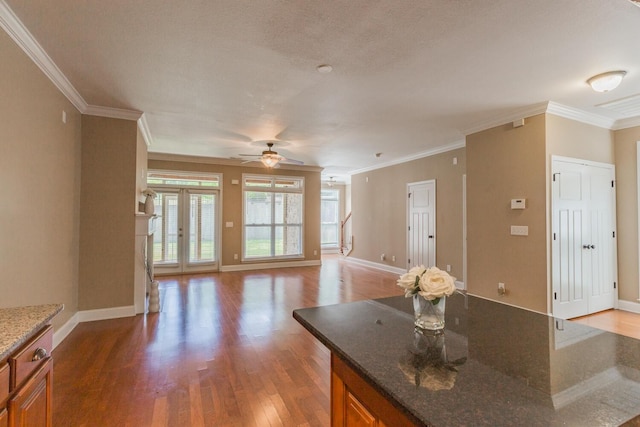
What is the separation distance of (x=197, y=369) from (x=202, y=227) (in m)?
4.99

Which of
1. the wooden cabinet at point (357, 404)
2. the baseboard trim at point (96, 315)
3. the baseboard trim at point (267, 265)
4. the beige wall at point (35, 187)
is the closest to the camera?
the wooden cabinet at point (357, 404)

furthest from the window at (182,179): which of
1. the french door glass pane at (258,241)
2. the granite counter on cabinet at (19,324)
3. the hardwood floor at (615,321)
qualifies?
the hardwood floor at (615,321)

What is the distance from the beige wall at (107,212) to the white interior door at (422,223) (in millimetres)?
5281

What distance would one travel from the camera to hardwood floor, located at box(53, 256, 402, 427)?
2057mm

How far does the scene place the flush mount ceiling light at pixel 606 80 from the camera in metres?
2.87

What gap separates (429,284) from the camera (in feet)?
3.76

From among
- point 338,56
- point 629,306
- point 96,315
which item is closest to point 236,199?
point 96,315

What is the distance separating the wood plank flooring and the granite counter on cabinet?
101 centimetres

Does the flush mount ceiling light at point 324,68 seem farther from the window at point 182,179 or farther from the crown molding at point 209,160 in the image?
the window at point 182,179

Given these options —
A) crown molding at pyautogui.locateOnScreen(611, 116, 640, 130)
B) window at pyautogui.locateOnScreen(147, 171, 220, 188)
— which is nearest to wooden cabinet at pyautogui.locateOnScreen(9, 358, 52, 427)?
window at pyautogui.locateOnScreen(147, 171, 220, 188)

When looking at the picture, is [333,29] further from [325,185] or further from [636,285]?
[325,185]

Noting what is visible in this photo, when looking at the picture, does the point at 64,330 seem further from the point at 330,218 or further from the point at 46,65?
the point at 330,218

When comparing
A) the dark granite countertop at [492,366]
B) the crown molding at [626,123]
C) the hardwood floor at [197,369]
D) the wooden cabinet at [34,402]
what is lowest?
the hardwood floor at [197,369]

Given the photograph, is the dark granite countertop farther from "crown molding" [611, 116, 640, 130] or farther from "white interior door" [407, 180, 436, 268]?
"white interior door" [407, 180, 436, 268]
